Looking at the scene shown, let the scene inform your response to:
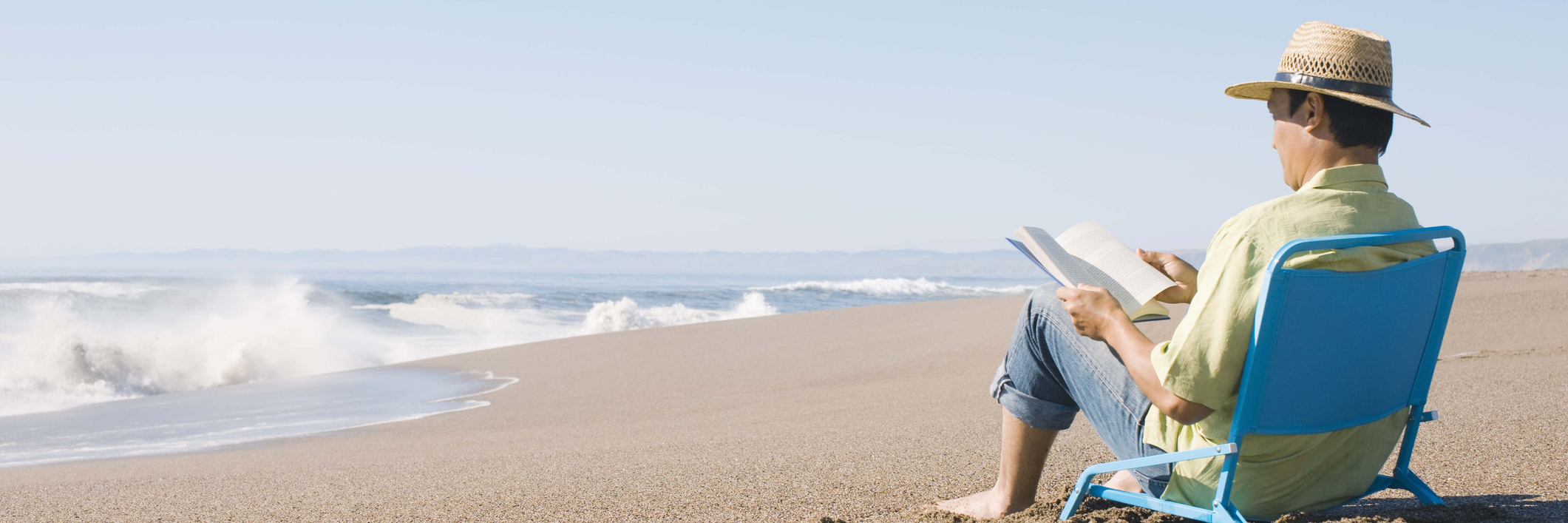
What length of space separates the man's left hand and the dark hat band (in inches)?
19.5

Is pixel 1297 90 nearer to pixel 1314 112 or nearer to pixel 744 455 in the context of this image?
pixel 1314 112

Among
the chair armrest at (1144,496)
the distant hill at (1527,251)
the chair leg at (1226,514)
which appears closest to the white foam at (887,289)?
the distant hill at (1527,251)

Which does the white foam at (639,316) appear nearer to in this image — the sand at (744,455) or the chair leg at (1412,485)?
the sand at (744,455)

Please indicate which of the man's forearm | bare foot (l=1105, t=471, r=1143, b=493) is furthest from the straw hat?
bare foot (l=1105, t=471, r=1143, b=493)

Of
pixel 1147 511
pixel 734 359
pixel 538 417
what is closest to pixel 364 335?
pixel 734 359

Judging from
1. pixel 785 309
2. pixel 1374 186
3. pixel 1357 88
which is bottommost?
pixel 785 309

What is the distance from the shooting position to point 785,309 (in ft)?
70.2

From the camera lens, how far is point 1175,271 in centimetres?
213

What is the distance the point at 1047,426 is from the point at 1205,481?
1.50 ft

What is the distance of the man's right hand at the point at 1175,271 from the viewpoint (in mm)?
2062

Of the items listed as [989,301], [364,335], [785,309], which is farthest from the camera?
[785,309]

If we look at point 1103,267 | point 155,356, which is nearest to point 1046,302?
point 1103,267

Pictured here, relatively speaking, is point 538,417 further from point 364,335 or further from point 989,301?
point 364,335

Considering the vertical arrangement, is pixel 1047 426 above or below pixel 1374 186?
below
